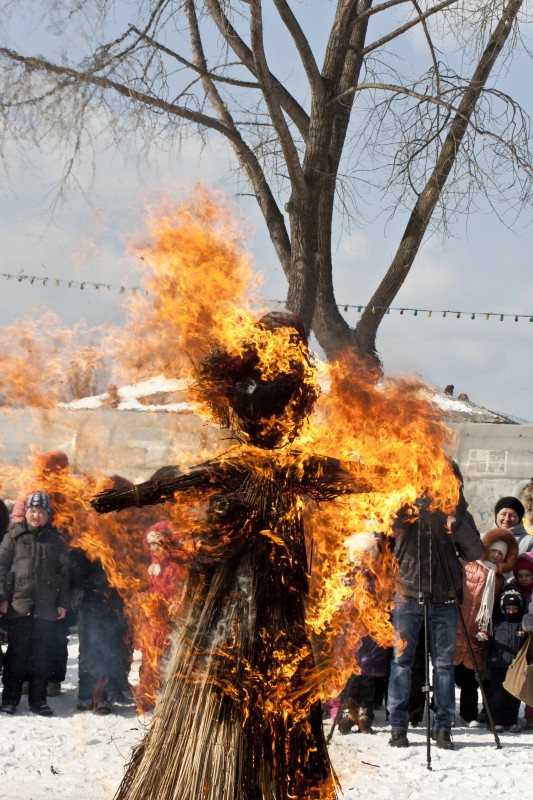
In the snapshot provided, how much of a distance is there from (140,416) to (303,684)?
10042 millimetres

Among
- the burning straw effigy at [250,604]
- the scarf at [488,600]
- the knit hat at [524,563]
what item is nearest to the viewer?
the burning straw effigy at [250,604]

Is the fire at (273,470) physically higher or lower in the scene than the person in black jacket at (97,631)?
higher

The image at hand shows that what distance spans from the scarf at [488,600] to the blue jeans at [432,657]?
0.77 metres

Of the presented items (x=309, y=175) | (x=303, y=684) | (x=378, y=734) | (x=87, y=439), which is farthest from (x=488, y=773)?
(x=87, y=439)

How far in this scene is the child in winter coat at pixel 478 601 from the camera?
8344mm

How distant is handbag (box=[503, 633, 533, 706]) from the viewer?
25.3 ft

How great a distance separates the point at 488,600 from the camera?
8.35m

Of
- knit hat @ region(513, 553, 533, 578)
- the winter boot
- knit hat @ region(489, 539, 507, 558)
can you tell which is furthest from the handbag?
the winter boot

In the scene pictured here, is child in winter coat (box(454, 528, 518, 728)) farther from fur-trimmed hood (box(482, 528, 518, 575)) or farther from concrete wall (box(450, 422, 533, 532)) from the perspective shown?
concrete wall (box(450, 422, 533, 532))

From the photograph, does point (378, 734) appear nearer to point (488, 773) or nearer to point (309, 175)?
point (488, 773)

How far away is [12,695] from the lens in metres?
7.98

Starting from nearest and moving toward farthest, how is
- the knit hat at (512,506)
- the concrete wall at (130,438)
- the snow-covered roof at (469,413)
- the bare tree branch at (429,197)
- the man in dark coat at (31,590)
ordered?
1. the man in dark coat at (31,590)
2. the knit hat at (512,506)
3. the bare tree branch at (429,197)
4. the concrete wall at (130,438)
5. the snow-covered roof at (469,413)

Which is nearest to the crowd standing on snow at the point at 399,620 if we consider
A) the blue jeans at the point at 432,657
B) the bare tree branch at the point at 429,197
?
the blue jeans at the point at 432,657

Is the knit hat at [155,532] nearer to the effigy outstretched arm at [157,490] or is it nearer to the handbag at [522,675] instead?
the effigy outstretched arm at [157,490]
